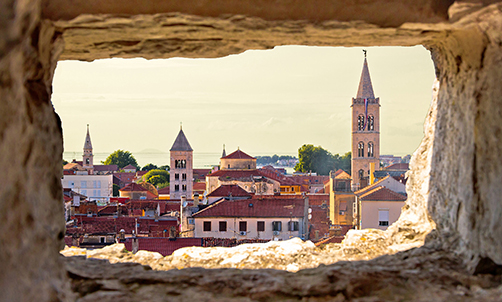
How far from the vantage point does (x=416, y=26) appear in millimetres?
2615

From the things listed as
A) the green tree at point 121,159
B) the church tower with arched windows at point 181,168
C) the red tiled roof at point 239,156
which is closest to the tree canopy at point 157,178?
the church tower with arched windows at point 181,168

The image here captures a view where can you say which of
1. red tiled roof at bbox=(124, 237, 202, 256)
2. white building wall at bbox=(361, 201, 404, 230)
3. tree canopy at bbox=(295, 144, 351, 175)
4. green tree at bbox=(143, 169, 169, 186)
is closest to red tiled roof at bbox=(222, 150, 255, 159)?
green tree at bbox=(143, 169, 169, 186)

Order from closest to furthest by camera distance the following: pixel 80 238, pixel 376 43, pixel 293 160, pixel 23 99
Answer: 1. pixel 23 99
2. pixel 376 43
3. pixel 80 238
4. pixel 293 160

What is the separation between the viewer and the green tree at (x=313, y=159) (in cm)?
7644

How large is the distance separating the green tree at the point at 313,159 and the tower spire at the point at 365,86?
2121 centimetres

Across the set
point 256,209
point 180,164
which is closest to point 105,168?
point 180,164

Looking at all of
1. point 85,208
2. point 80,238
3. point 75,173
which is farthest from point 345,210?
point 75,173

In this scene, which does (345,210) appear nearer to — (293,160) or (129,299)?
(129,299)

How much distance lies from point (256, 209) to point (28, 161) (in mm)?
20352

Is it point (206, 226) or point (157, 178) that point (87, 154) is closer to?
point (157, 178)

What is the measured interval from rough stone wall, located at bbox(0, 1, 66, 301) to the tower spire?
5509 centimetres

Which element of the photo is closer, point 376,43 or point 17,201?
point 17,201

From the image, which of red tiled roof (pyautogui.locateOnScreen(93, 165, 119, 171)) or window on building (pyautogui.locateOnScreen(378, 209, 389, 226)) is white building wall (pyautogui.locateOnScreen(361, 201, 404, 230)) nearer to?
window on building (pyautogui.locateOnScreen(378, 209, 389, 226))

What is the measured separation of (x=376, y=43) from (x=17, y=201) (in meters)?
2.47
